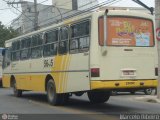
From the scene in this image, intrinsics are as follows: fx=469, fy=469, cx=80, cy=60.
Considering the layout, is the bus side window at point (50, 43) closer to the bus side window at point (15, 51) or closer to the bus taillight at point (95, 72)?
the bus taillight at point (95, 72)

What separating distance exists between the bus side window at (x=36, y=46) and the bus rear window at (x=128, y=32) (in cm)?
523

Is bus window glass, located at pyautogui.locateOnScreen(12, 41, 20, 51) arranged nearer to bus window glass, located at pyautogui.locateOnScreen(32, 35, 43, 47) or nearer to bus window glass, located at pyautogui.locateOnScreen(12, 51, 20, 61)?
bus window glass, located at pyautogui.locateOnScreen(12, 51, 20, 61)

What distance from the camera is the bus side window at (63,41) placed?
1708 centimetres

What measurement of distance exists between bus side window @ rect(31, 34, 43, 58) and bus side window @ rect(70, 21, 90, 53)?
11.3 ft

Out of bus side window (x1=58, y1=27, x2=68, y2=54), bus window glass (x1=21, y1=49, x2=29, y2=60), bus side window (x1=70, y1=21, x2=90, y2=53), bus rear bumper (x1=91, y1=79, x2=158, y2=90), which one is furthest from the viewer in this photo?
bus window glass (x1=21, y1=49, x2=29, y2=60)

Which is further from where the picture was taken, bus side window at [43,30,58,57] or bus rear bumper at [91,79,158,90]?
bus side window at [43,30,58,57]

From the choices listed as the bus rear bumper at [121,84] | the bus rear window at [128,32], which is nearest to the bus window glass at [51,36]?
the bus rear window at [128,32]

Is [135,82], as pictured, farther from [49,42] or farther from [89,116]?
[49,42]

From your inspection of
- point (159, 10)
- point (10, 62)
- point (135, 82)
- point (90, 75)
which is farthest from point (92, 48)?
point (10, 62)

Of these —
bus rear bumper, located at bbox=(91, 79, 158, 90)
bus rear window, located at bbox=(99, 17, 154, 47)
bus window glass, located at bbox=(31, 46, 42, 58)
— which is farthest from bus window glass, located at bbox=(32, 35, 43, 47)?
bus rear bumper, located at bbox=(91, 79, 158, 90)

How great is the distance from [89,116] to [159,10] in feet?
27.4

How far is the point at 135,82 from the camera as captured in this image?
15.2m

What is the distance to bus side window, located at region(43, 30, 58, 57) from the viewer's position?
18.1 m

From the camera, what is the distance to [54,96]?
18031 millimetres
